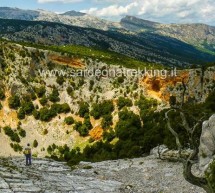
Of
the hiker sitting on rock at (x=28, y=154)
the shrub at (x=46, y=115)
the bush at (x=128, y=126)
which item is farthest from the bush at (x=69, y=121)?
the hiker sitting on rock at (x=28, y=154)

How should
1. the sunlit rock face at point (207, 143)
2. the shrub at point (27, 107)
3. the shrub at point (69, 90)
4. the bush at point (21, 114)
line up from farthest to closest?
the shrub at point (69, 90)
the shrub at point (27, 107)
the bush at point (21, 114)
the sunlit rock face at point (207, 143)

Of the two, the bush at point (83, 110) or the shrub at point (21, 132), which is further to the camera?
the bush at point (83, 110)

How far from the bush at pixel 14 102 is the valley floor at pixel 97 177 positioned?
43000mm

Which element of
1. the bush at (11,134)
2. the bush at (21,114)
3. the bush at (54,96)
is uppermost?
the bush at (54,96)

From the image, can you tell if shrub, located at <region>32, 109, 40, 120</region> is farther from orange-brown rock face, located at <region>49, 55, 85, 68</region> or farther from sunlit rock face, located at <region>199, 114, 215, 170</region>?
sunlit rock face, located at <region>199, 114, 215, 170</region>

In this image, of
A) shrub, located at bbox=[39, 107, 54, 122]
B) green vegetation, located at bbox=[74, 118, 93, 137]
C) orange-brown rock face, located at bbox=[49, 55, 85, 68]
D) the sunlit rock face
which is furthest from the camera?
orange-brown rock face, located at bbox=[49, 55, 85, 68]

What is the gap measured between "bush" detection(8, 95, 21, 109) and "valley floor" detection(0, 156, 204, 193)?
4300 cm

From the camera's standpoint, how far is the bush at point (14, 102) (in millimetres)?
102312

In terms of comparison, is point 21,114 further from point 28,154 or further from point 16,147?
point 28,154

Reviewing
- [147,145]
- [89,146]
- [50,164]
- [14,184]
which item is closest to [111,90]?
[89,146]

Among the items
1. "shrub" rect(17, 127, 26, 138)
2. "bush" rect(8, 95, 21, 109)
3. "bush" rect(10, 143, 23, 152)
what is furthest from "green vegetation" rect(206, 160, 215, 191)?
"bush" rect(8, 95, 21, 109)

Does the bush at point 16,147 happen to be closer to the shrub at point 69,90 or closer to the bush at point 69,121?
the bush at point 69,121

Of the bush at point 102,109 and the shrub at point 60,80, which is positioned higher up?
the shrub at point 60,80

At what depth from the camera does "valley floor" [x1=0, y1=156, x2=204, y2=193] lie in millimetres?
43656
